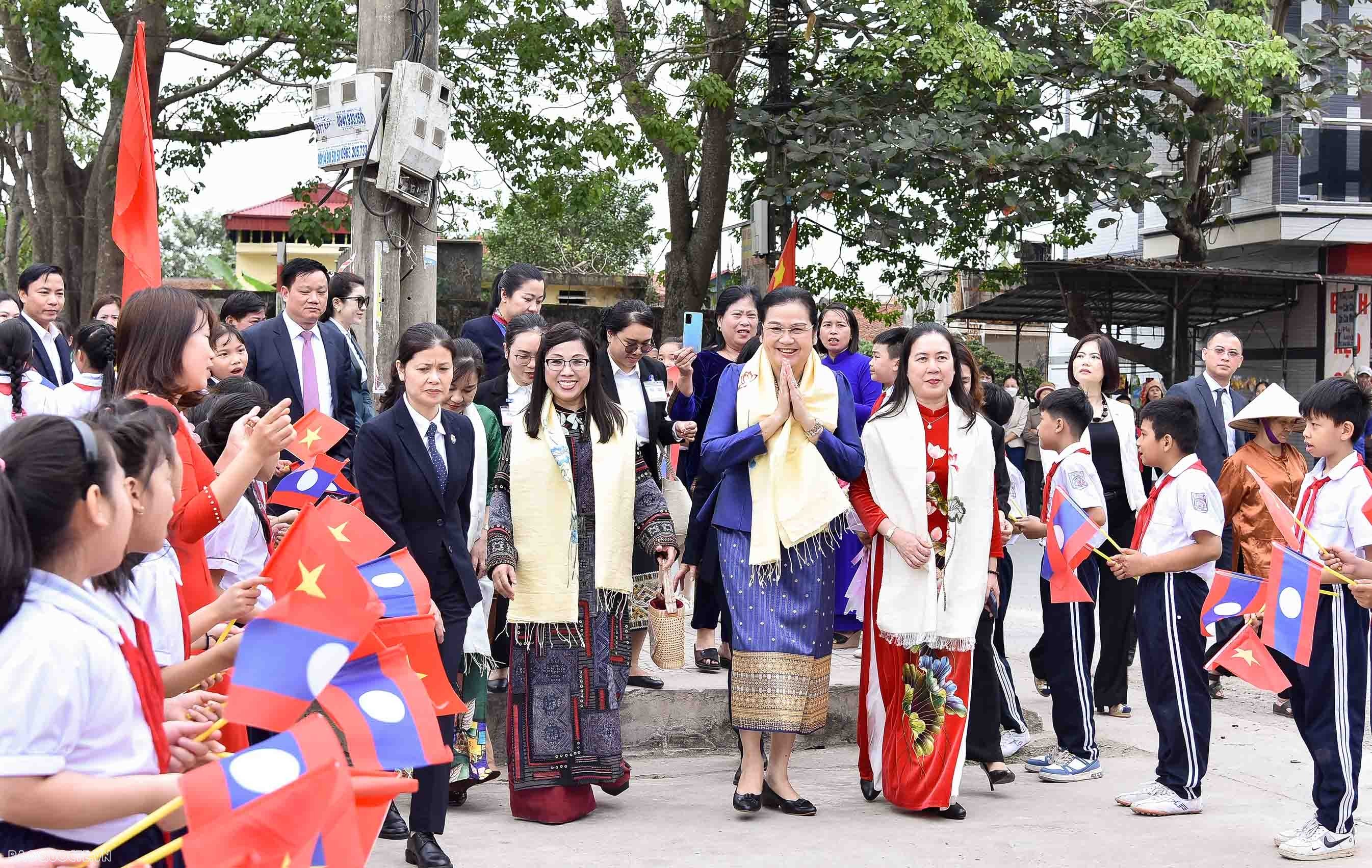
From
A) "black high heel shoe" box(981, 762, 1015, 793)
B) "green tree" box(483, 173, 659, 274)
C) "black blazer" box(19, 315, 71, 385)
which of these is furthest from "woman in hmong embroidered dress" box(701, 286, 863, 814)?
"green tree" box(483, 173, 659, 274)

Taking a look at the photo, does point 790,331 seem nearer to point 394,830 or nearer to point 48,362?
point 394,830

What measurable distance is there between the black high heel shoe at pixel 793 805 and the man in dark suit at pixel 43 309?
4.46 meters

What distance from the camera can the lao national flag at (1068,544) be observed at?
216 inches

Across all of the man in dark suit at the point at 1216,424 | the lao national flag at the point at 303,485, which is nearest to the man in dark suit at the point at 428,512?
the lao national flag at the point at 303,485

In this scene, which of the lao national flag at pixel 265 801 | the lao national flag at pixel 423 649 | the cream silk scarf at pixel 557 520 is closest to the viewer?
the lao national flag at pixel 265 801

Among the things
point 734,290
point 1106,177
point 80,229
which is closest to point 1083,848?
point 734,290

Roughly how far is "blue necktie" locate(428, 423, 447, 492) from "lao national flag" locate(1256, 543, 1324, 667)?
9.09 ft

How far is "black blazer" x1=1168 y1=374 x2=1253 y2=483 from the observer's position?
747cm

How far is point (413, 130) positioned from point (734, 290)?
178cm

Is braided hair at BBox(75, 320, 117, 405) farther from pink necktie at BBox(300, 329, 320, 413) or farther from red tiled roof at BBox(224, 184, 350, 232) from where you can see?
red tiled roof at BBox(224, 184, 350, 232)

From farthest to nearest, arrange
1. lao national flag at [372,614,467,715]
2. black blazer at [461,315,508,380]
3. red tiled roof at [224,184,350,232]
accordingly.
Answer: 1. red tiled roof at [224,184,350,232]
2. black blazer at [461,315,508,380]
3. lao national flag at [372,614,467,715]

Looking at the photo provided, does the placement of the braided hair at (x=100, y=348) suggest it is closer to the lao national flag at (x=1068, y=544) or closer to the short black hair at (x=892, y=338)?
the short black hair at (x=892, y=338)

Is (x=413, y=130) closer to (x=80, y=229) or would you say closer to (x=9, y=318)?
(x=9, y=318)

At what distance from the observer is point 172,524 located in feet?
10.7
